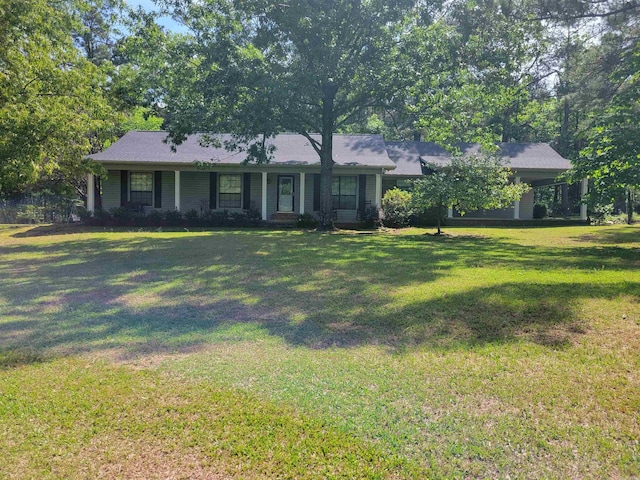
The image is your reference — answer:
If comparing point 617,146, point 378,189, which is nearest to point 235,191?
point 378,189

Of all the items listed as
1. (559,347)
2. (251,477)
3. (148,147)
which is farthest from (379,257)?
(148,147)

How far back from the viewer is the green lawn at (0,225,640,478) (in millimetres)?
2859

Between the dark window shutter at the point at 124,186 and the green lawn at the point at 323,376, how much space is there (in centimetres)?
1291

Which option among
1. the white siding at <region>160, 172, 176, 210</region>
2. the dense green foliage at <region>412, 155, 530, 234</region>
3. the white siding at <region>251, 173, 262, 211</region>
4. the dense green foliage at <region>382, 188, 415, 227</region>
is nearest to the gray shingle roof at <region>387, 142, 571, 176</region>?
the dense green foliage at <region>382, 188, 415, 227</region>

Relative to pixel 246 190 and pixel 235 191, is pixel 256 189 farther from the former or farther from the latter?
pixel 235 191

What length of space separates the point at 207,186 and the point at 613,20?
16.1 metres

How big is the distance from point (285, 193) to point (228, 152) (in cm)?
311

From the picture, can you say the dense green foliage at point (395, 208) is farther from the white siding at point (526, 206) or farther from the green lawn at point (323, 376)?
the green lawn at point (323, 376)

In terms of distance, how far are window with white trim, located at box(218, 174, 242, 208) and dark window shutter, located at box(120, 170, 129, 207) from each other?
13.1 feet

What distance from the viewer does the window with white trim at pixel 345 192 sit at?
68.5 feet

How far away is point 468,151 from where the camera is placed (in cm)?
2473

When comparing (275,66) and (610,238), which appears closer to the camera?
(275,66)

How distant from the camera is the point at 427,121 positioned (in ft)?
55.1

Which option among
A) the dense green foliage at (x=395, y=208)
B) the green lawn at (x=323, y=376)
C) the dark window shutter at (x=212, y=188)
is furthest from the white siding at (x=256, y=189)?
the green lawn at (x=323, y=376)
